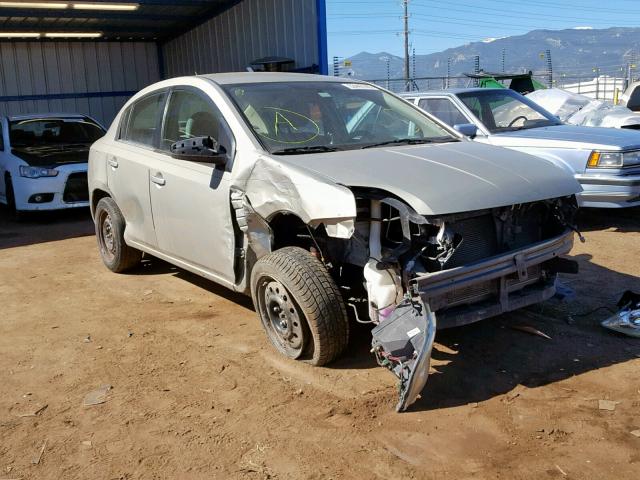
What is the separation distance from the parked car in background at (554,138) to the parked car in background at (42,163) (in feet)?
16.9

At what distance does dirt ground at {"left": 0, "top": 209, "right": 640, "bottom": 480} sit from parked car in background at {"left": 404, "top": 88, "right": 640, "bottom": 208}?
207 cm

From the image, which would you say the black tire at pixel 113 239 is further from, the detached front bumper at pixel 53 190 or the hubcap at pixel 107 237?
the detached front bumper at pixel 53 190

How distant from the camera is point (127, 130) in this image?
6.15 metres

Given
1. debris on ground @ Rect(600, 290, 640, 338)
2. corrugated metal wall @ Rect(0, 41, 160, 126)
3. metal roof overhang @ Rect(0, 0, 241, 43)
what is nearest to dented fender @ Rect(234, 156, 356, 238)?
debris on ground @ Rect(600, 290, 640, 338)

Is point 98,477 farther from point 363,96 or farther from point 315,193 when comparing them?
point 363,96

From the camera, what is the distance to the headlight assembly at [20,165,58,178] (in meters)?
9.87

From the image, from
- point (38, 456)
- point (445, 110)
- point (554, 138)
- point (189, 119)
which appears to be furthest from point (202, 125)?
point (554, 138)

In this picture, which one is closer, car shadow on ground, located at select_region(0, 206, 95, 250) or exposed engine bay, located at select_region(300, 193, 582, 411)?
exposed engine bay, located at select_region(300, 193, 582, 411)

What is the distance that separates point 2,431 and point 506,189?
3115mm

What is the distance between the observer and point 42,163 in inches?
394

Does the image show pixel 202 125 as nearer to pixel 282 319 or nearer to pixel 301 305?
pixel 282 319

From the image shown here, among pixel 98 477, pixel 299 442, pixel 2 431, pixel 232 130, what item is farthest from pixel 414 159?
pixel 2 431

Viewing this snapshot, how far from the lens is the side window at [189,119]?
4.88 metres

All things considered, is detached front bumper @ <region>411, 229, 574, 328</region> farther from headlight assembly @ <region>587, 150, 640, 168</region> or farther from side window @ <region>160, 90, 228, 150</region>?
headlight assembly @ <region>587, 150, 640, 168</region>
